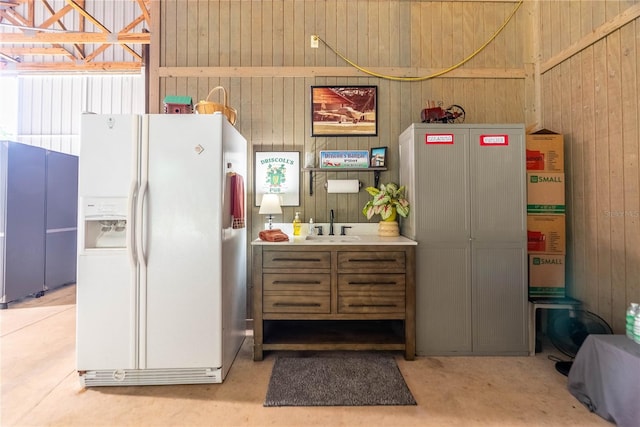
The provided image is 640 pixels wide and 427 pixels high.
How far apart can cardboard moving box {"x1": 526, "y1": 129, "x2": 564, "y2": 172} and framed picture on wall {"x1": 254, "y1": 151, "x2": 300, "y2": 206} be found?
7.28 feet

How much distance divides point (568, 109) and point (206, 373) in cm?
380

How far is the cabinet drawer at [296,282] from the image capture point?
229 cm

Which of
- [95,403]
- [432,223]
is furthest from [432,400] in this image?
[95,403]

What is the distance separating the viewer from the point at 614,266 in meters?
2.26

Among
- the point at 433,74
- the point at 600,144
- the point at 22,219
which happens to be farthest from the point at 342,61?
the point at 22,219

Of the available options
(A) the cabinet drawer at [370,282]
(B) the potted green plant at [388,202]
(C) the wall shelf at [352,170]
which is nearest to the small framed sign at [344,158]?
(C) the wall shelf at [352,170]

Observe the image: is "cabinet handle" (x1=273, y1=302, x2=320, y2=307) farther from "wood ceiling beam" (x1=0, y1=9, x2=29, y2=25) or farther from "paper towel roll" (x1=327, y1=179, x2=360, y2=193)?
"wood ceiling beam" (x1=0, y1=9, x2=29, y2=25)

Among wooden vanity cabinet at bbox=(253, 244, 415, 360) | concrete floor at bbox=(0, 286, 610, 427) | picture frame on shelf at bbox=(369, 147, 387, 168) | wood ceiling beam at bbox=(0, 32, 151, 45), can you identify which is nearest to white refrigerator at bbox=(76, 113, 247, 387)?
concrete floor at bbox=(0, 286, 610, 427)

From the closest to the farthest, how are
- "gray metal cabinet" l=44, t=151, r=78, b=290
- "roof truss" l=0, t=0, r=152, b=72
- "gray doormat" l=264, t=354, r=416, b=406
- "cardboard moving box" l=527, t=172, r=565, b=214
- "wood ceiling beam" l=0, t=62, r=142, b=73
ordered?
"gray doormat" l=264, t=354, r=416, b=406
"cardboard moving box" l=527, t=172, r=565, b=214
"gray metal cabinet" l=44, t=151, r=78, b=290
"roof truss" l=0, t=0, r=152, b=72
"wood ceiling beam" l=0, t=62, r=142, b=73

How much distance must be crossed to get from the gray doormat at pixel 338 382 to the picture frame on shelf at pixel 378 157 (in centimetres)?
178

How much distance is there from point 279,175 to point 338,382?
196 cm

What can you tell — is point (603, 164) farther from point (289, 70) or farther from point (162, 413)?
point (162, 413)

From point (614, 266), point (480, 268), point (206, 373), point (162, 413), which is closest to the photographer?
point (162, 413)

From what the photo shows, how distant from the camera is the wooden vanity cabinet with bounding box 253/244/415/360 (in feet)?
7.50
